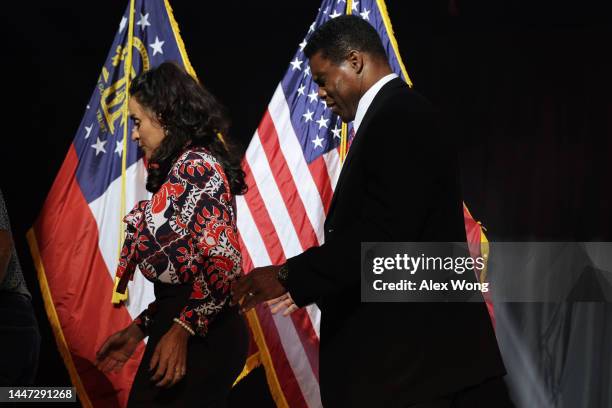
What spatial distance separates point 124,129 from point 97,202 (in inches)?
13.4

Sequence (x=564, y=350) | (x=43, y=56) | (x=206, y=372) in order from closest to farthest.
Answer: (x=206, y=372) < (x=564, y=350) < (x=43, y=56)

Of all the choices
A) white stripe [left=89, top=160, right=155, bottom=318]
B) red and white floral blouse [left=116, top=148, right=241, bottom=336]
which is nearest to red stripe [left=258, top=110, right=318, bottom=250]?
white stripe [left=89, top=160, right=155, bottom=318]

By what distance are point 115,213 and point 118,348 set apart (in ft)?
5.10

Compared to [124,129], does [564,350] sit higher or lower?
lower

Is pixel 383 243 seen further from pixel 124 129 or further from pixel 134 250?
pixel 124 129

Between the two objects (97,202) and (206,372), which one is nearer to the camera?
(206,372)

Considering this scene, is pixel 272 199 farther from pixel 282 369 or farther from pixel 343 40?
pixel 343 40

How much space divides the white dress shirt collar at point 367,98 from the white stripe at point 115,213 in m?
1.94

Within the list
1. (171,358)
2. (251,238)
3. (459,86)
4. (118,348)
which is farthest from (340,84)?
(459,86)

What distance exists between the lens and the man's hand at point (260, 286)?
1328mm

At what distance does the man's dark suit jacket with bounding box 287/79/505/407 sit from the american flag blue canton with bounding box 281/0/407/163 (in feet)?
5.93

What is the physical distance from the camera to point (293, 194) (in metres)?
3.16

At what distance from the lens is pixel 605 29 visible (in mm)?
3219

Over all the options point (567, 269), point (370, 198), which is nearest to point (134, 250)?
point (370, 198)
